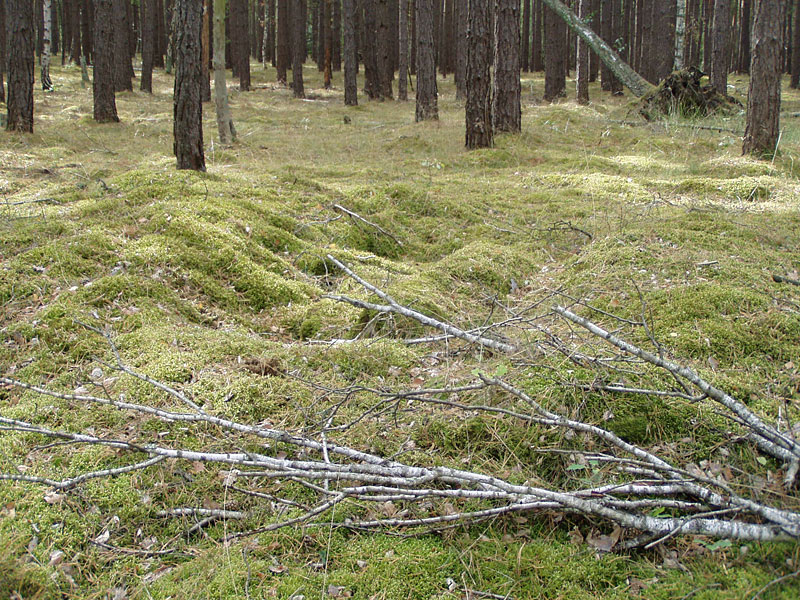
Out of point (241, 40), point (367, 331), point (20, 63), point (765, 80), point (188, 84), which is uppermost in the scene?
point (241, 40)

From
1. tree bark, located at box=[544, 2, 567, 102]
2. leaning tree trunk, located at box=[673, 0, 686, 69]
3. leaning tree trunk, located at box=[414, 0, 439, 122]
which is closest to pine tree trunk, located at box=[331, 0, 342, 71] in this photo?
tree bark, located at box=[544, 2, 567, 102]

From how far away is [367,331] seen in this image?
169 inches

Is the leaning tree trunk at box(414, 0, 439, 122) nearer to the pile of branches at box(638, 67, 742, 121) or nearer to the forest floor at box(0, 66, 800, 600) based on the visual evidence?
the pile of branches at box(638, 67, 742, 121)

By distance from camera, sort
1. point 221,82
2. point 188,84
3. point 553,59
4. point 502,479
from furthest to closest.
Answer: point 553,59
point 221,82
point 188,84
point 502,479

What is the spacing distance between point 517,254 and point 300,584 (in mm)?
4259

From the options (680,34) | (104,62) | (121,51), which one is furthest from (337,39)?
(104,62)

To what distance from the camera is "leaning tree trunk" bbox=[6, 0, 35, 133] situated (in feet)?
36.8

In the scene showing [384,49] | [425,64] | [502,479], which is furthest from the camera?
[384,49]

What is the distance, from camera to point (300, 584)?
226 centimetres

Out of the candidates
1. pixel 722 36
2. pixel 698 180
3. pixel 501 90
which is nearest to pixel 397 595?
pixel 698 180

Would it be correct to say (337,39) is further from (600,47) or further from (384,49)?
(600,47)

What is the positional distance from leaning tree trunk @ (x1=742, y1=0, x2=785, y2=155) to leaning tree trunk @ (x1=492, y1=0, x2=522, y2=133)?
4157mm

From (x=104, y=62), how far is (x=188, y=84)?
901cm

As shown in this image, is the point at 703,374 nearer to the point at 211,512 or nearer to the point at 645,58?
the point at 211,512
